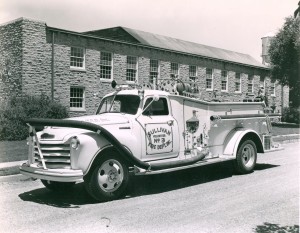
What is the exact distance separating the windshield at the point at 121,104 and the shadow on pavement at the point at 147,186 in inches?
63.5

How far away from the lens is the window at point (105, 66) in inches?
934

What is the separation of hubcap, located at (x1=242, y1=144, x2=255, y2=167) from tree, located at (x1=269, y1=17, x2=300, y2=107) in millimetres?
22579

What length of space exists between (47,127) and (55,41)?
49.0 ft

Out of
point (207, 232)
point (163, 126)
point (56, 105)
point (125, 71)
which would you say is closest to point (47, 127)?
point (163, 126)

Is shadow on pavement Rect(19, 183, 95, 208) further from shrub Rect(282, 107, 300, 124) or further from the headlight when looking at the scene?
shrub Rect(282, 107, 300, 124)

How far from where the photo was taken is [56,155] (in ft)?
21.4

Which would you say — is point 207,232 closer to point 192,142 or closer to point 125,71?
point 192,142

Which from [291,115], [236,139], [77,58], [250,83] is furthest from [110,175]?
[291,115]

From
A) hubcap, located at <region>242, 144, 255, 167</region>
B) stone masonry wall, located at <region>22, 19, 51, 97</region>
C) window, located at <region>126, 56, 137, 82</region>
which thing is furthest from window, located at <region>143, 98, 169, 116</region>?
window, located at <region>126, 56, 137, 82</region>

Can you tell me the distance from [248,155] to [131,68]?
16830 mm

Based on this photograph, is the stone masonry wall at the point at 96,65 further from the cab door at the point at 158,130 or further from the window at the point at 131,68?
the cab door at the point at 158,130

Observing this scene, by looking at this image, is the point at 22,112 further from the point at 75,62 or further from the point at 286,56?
the point at 286,56

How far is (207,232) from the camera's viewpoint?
16.2ft

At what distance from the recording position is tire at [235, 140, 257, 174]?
29.9 ft
